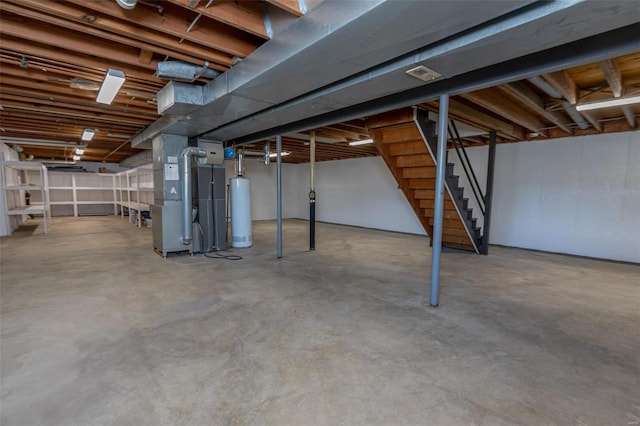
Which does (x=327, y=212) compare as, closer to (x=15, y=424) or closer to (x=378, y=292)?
(x=378, y=292)

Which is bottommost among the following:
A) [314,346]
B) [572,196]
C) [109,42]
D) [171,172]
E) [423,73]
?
[314,346]

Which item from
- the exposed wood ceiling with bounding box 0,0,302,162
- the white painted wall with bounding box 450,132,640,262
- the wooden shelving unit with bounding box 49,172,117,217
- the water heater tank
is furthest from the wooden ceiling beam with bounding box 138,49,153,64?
the wooden shelving unit with bounding box 49,172,117,217

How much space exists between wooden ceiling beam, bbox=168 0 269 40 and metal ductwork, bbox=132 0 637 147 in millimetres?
152

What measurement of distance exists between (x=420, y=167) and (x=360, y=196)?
4584 mm

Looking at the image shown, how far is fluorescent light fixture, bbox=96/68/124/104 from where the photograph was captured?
2900mm

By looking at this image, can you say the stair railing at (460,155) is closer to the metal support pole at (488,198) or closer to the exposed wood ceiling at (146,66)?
the metal support pole at (488,198)

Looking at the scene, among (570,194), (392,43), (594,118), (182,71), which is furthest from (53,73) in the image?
(570,194)

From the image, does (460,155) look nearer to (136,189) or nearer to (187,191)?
(187,191)

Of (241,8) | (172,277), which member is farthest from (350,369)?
(172,277)

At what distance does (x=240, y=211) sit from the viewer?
5.73 meters

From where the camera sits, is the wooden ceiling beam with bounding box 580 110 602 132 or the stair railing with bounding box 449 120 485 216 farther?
the stair railing with bounding box 449 120 485 216

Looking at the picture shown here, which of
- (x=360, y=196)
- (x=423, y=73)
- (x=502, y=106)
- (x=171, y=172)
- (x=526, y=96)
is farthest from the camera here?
(x=360, y=196)

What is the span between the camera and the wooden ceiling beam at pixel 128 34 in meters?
1.92

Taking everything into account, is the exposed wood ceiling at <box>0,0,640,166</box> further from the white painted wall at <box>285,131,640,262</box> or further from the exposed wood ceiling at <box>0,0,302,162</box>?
the white painted wall at <box>285,131,640,262</box>
